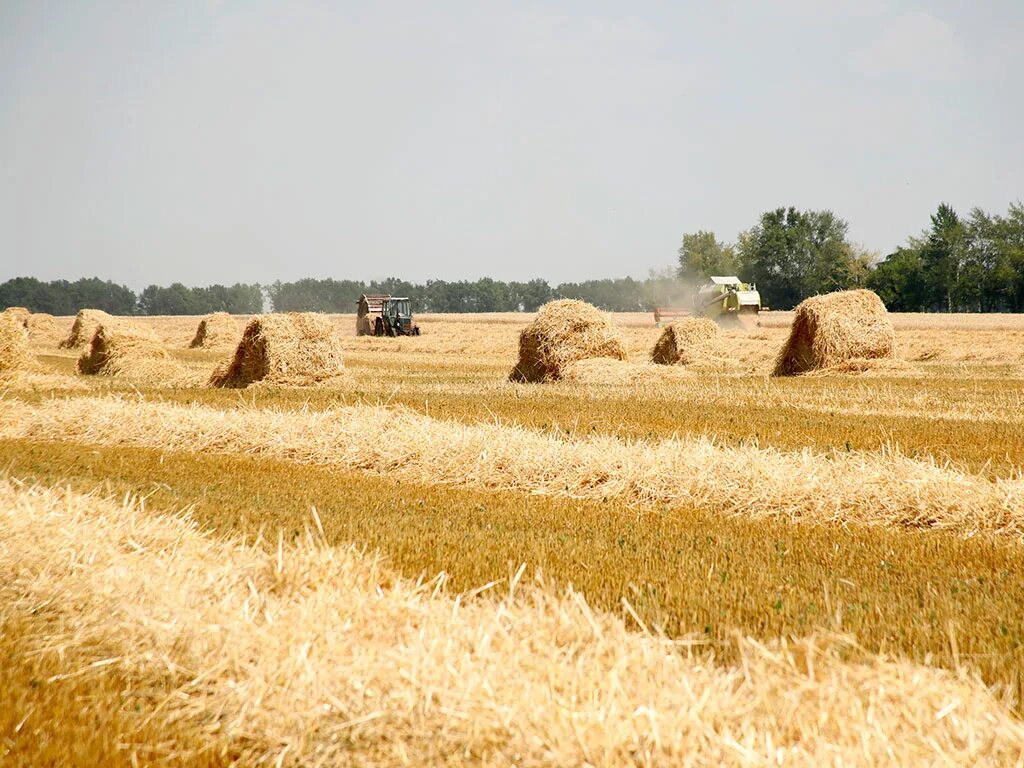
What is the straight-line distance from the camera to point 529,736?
2893mm

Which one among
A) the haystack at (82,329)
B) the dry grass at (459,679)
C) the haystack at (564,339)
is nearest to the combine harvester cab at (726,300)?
the haystack at (82,329)

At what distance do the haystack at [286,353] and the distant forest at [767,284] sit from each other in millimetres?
48746

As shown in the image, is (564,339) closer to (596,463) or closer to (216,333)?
(596,463)

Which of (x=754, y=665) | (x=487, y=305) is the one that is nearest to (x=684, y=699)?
(x=754, y=665)

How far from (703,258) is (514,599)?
10191 centimetres

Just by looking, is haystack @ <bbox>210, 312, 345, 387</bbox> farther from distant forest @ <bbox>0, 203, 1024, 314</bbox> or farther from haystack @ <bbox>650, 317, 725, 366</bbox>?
distant forest @ <bbox>0, 203, 1024, 314</bbox>

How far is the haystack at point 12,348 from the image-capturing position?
16234mm

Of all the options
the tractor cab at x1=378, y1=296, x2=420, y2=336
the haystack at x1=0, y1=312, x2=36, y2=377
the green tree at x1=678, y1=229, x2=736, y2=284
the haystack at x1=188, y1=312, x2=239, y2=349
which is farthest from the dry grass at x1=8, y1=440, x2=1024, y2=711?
the green tree at x1=678, y1=229, x2=736, y2=284

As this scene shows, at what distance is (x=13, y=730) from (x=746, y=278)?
8846 centimetres

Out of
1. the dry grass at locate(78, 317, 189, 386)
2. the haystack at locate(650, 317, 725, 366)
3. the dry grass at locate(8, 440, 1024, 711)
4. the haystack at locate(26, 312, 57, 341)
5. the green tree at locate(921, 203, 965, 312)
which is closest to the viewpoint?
the dry grass at locate(8, 440, 1024, 711)

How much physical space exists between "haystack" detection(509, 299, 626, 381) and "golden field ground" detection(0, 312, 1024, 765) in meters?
8.46

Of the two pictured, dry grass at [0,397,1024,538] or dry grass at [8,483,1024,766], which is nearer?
dry grass at [8,483,1024,766]

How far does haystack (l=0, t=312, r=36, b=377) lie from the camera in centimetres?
1623

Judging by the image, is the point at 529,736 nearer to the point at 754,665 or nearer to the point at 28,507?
Result: the point at 754,665
